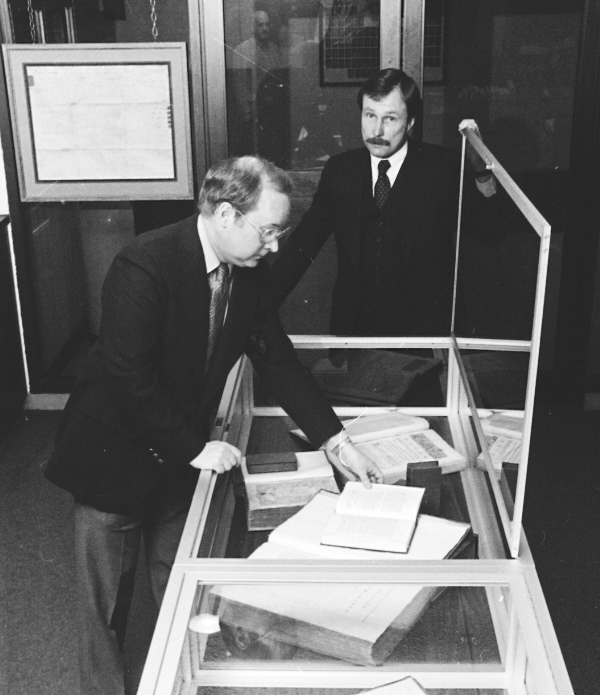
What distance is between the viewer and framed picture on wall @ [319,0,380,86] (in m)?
3.84

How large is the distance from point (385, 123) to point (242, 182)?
4.33ft

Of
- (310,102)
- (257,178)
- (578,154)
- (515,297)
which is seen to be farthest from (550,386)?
(257,178)

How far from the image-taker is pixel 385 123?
2.95 metres

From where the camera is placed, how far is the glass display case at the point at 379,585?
1.34m

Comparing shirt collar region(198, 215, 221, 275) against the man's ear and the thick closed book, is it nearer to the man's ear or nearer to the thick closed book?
the man's ear

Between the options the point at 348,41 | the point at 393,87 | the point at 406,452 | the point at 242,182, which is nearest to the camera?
the point at 242,182

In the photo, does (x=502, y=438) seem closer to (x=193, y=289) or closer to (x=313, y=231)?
(x=193, y=289)

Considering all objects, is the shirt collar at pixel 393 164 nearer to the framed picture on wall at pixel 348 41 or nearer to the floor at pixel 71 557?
the framed picture on wall at pixel 348 41

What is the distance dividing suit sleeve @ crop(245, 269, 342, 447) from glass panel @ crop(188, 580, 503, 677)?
0.65 m

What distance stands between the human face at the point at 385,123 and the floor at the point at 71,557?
58.6 inches

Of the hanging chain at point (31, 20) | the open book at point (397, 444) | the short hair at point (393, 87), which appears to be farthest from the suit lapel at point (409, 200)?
the hanging chain at point (31, 20)

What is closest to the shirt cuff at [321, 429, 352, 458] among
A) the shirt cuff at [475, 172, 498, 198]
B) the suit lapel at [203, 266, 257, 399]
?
the suit lapel at [203, 266, 257, 399]

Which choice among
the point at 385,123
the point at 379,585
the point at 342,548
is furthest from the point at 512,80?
the point at 379,585

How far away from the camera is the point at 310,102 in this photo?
13.1 ft
